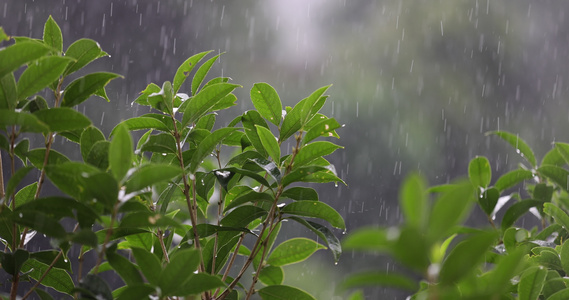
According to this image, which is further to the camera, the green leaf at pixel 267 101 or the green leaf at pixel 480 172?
the green leaf at pixel 480 172

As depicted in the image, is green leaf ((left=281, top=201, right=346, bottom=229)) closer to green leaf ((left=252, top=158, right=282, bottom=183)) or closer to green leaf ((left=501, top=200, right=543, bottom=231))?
green leaf ((left=252, top=158, right=282, bottom=183))

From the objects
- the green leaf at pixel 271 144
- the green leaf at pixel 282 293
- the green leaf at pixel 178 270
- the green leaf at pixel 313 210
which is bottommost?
the green leaf at pixel 282 293

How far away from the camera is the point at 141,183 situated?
0.44 metres

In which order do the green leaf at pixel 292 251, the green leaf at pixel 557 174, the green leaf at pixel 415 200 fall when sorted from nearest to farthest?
the green leaf at pixel 415 200 → the green leaf at pixel 292 251 → the green leaf at pixel 557 174

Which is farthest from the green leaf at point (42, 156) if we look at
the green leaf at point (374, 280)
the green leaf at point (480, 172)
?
the green leaf at point (480, 172)

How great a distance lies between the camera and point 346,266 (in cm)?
633

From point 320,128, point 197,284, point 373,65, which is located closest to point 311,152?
point 320,128

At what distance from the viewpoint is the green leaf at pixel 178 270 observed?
0.44 meters

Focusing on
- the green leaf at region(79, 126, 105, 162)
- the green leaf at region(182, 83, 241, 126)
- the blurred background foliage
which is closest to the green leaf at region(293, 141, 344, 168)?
the green leaf at region(182, 83, 241, 126)

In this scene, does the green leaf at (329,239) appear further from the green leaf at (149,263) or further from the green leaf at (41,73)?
the green leaf at (41,73)

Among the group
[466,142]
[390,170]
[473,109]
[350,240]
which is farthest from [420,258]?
[473,109]

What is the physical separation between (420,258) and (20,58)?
0.35m

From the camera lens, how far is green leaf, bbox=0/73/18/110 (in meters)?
0.51

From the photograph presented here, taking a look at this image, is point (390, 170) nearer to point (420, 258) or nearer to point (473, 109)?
point (473, 109)
